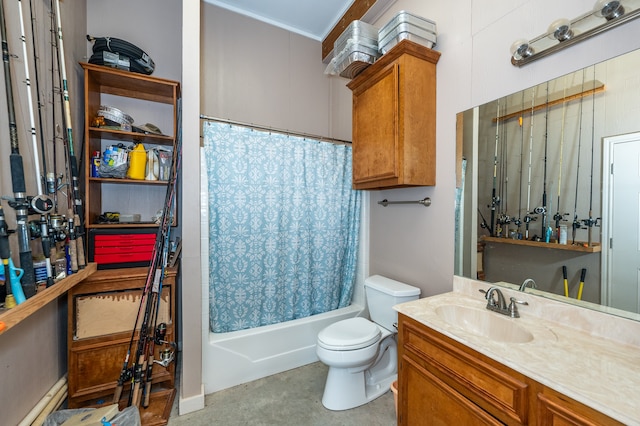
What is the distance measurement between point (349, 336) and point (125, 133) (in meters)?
2.10

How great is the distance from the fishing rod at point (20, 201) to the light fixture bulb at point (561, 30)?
7.52ft

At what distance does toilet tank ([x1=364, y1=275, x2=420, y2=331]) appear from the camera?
70.2 inches

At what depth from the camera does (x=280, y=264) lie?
2.16 metres

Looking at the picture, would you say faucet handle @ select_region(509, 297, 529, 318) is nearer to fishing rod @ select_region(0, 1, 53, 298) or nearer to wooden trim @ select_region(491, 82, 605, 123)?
wooden trim @ select_region(491, 82, 605, 123)

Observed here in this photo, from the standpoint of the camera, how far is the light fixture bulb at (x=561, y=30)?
43.2 inches

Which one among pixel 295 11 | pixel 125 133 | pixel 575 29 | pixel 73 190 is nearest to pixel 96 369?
pixel 73 190

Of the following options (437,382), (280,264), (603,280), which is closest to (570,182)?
(603,280)

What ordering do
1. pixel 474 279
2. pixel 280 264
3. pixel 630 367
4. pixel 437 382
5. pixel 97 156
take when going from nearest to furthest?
pixel 630 367, pixel 437 382, pixel 474 279, pixel 97 156, pixel 280 264

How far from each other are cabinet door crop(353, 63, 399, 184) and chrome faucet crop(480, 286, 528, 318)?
824 mm

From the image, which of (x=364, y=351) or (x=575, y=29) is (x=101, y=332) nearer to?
(x=364, y=351)

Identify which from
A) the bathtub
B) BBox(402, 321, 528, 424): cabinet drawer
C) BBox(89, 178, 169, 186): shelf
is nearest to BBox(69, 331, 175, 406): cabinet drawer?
the bathtub

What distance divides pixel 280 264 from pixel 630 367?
6.16 feet

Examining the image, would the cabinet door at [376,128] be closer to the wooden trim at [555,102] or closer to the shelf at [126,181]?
the wooden trim at [555,102]

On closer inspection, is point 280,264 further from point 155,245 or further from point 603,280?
point 603,280
